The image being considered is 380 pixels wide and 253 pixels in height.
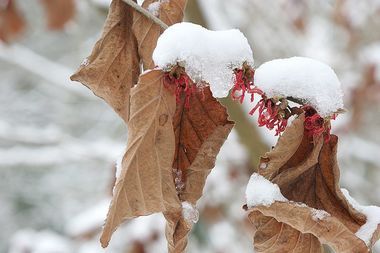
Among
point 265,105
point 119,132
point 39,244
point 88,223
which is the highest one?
point 265,105

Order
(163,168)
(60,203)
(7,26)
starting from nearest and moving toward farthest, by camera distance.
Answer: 1. (163,168)
2. (7,26)
3. (60,203)

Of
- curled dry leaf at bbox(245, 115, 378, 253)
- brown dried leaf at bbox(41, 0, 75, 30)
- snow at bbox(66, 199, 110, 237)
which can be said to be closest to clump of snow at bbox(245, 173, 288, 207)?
curled dry leaf at bbox(245, 115, 378, 253)

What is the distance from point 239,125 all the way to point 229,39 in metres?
0.94

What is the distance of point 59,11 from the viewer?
1.68 m

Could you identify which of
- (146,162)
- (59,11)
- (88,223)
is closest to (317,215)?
(146,162)

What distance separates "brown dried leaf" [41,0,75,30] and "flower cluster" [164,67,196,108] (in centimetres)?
117

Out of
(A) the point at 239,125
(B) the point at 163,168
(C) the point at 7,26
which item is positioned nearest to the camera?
(B) the point at 163,168

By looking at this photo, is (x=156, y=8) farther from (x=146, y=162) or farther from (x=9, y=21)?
(x=9, y=21)

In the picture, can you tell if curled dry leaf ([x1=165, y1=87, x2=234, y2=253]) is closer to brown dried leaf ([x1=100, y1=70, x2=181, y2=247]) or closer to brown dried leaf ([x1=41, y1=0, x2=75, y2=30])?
brown dried leaf ([x1=100, y1=70, x2=181, y2=247])

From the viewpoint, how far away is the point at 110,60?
0.63 m

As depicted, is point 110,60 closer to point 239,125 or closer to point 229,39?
point 229,39

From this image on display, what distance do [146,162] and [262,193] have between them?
11cm

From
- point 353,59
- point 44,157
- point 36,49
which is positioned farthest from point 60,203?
point 353,59

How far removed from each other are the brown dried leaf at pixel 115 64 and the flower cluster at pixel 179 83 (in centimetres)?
7
